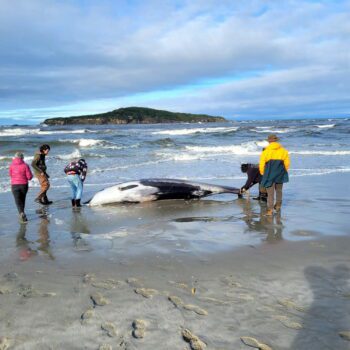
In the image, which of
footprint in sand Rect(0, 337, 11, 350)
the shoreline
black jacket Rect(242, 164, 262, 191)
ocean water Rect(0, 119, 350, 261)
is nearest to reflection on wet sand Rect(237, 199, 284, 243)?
ocean water Rect(0, 119, 350, 261)

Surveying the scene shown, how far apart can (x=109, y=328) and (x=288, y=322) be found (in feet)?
5.70

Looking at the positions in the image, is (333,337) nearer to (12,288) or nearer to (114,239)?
(12,288)

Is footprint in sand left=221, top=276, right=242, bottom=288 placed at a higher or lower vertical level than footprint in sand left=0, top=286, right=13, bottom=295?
lower

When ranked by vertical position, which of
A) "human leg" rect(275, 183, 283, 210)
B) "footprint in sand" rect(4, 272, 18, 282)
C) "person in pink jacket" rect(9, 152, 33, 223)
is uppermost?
"person in pink jacket" rect(9, 152, 33, 223)

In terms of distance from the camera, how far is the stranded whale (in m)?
10.7

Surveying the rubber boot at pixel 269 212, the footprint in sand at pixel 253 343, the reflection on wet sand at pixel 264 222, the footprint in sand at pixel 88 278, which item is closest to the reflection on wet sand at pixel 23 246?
the footprint in sand at pixel 88 278

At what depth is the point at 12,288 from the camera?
4.86 m

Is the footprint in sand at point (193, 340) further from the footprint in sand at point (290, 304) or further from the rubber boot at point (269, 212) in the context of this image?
the rubber boot at point (269, 212)

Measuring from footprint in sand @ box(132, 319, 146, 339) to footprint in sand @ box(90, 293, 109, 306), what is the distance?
0.57m

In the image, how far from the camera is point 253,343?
3.60 m

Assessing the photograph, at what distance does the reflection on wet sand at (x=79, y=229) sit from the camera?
667 centimetres

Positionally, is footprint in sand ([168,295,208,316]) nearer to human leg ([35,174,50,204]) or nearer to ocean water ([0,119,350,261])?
ocean water ([0,119,350,261])

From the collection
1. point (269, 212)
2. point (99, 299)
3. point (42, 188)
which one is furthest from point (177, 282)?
point (42, 188)

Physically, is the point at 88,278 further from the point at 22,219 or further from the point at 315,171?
the point at 315,171
